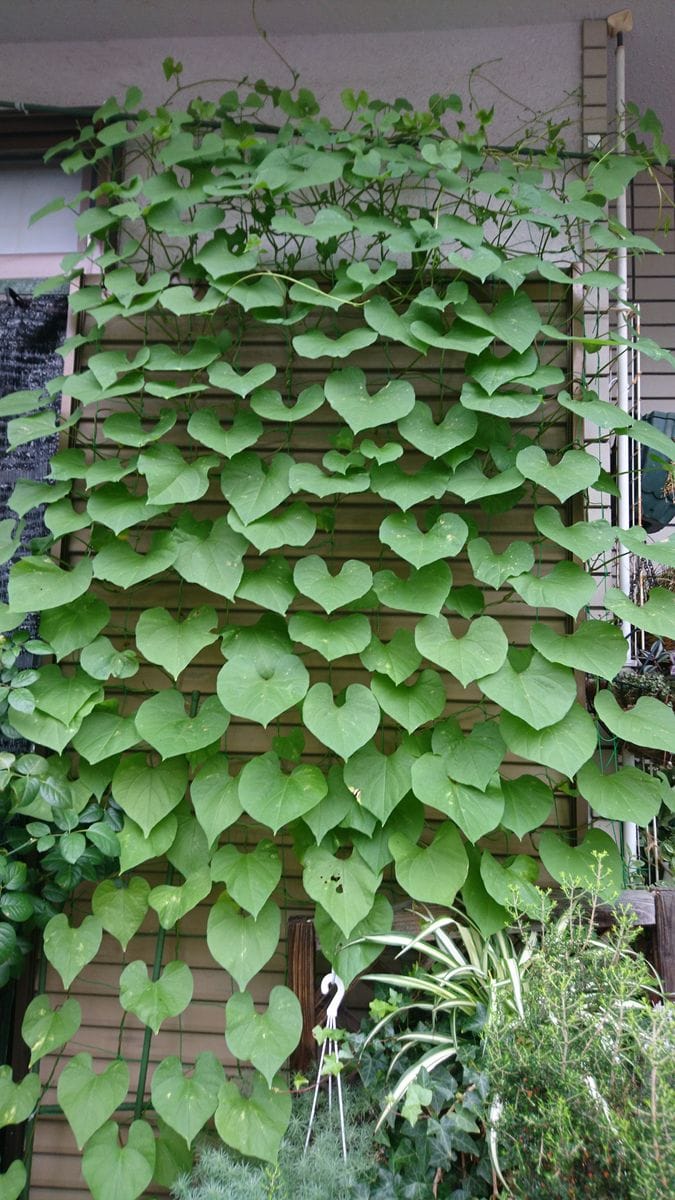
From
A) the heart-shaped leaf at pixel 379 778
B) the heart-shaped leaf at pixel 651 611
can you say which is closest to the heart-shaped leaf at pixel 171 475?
the heart-shaped leaf at pixel 379 778

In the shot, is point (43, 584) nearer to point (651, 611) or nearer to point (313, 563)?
point (313, 563)

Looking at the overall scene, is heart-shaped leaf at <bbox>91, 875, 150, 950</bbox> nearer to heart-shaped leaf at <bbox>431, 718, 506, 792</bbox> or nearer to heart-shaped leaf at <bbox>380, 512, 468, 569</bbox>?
heart-shaped leaf at <bbox>431, 718, 506, 792</bbox>

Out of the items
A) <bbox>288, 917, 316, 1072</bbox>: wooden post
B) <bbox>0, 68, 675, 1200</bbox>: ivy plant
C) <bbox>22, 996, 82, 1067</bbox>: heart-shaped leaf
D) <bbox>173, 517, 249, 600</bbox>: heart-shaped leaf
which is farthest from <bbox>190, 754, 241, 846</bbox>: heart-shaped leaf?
<bbox>22, 996, 82, 1067</bbox>: heart-shaped leaf

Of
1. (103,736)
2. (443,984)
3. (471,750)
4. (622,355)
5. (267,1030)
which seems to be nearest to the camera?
(443,984)

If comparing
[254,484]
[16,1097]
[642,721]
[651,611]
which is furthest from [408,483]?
[16,1097]

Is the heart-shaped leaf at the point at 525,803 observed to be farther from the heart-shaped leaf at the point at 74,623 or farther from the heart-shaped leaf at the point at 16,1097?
the heart-shaped leaf at the point at 16,1097

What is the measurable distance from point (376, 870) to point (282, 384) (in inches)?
47.8

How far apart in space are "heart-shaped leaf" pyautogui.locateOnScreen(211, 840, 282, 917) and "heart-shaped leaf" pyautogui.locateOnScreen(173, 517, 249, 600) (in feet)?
1.77

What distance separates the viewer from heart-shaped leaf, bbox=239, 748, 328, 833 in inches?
73.8

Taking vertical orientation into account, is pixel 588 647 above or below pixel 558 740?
above

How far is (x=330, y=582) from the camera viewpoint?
6.42 feet

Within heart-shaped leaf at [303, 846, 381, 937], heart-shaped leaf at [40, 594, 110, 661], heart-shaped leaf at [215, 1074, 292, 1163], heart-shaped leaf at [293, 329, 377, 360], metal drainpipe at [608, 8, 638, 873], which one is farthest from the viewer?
metal drainpipe at [608, 8, 638, 873]

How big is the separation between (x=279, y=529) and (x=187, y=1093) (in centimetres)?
121

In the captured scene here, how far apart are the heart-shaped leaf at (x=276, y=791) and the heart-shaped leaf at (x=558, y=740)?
0.42 metres
